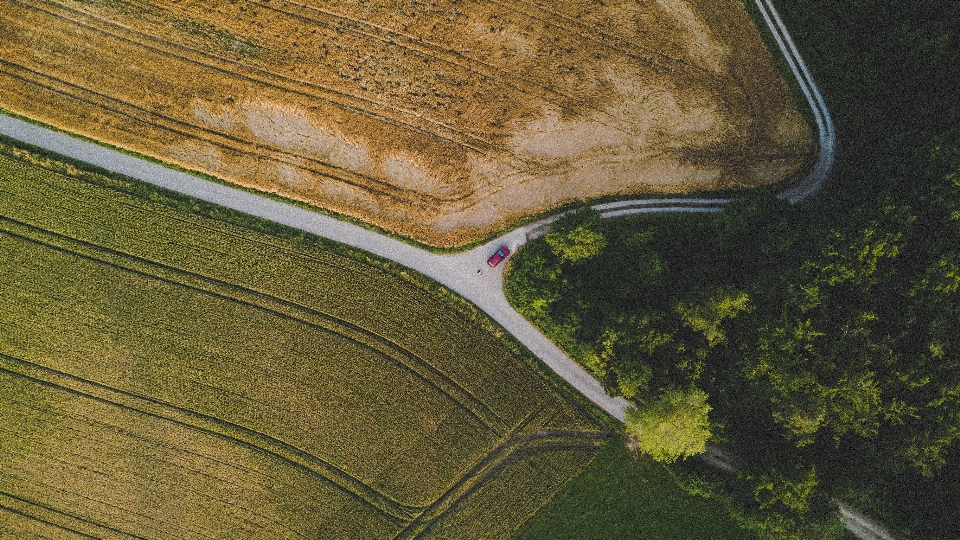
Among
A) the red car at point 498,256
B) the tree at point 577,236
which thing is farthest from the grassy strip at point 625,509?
the red car at point 498,256

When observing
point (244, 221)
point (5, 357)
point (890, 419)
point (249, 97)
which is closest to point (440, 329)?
point (244, 221)

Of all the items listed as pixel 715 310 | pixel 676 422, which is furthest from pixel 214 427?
pixel 715 310

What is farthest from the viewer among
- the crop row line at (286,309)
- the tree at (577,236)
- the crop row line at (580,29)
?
the crop row line at (580,29)

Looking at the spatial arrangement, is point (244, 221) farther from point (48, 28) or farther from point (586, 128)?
point (586, 128)

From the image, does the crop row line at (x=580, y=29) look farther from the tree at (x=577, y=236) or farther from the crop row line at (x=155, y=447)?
the crop row line at (x=155, y=447)

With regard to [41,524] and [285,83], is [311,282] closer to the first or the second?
[285,83]
